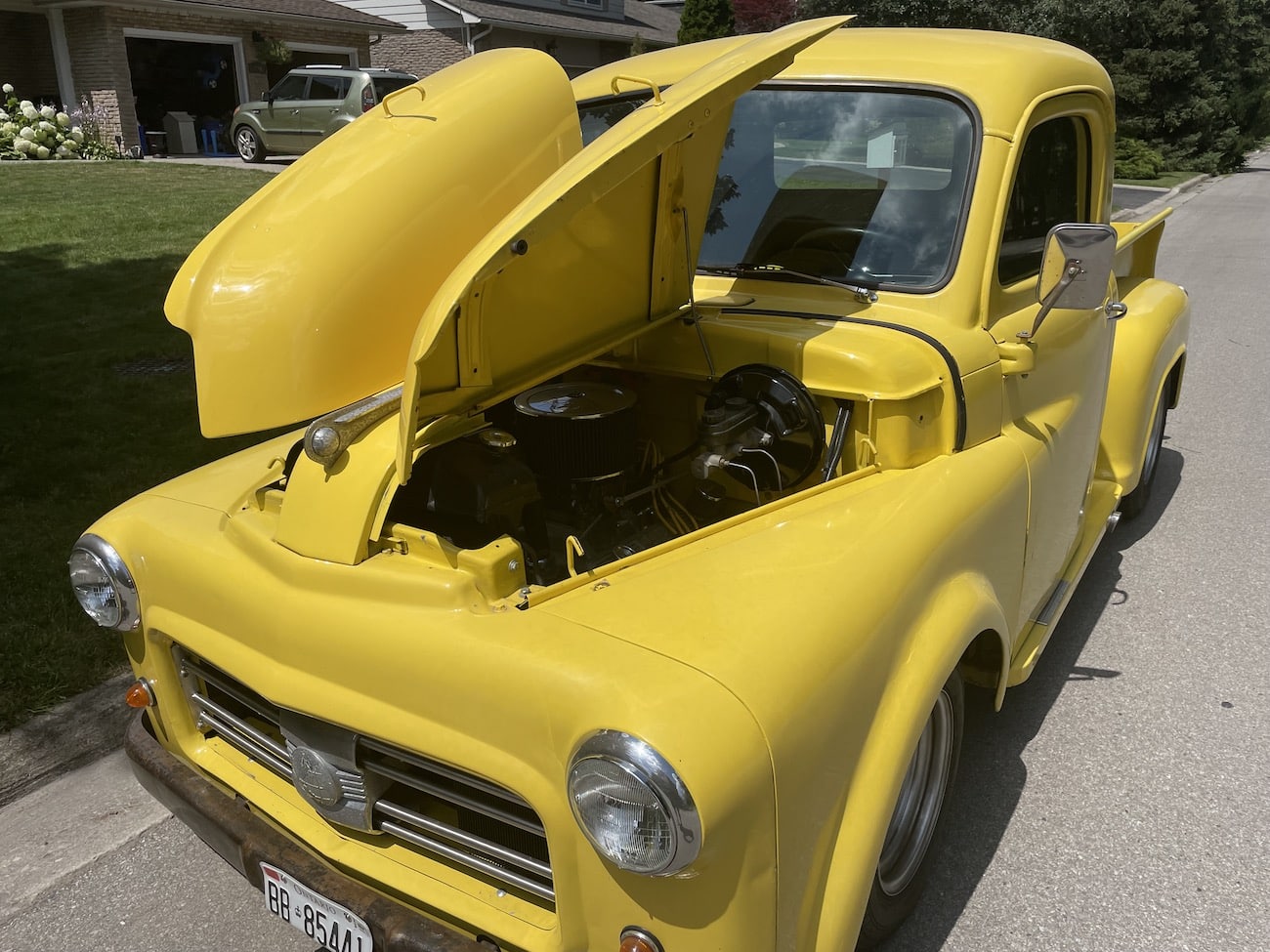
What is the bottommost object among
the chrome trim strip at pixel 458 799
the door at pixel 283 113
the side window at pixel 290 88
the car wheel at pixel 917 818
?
the car wheel at pixel 917 818

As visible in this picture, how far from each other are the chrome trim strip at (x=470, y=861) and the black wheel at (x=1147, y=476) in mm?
3803

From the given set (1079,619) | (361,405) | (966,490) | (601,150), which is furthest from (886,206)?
(1079,619)

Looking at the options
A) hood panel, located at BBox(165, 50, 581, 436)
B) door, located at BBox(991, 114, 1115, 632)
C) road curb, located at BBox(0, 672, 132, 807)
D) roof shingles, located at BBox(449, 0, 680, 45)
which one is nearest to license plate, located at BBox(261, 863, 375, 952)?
hood panel, located at BBox(165, 50, 581, 436)

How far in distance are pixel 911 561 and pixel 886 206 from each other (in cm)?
131

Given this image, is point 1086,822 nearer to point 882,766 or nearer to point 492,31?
point 882,766

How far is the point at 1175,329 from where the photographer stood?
4.54 m

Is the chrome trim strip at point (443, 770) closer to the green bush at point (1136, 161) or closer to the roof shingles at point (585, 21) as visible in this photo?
the roof shingles at point (585, 21)

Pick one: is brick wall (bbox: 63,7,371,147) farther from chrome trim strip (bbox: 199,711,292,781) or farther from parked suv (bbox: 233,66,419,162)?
chrome trim strip (bbox: 199,711,292,781)

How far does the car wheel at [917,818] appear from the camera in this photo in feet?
7.61

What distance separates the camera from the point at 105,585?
2414 millimetres

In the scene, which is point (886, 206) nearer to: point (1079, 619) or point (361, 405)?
point (361, 405)

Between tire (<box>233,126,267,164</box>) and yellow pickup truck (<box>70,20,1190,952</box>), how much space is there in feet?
57.4

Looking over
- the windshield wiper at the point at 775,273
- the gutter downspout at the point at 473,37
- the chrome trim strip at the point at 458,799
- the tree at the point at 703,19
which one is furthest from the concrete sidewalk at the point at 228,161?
the chrome trim strip at the point at 458,799

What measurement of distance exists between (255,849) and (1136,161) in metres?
27.0
